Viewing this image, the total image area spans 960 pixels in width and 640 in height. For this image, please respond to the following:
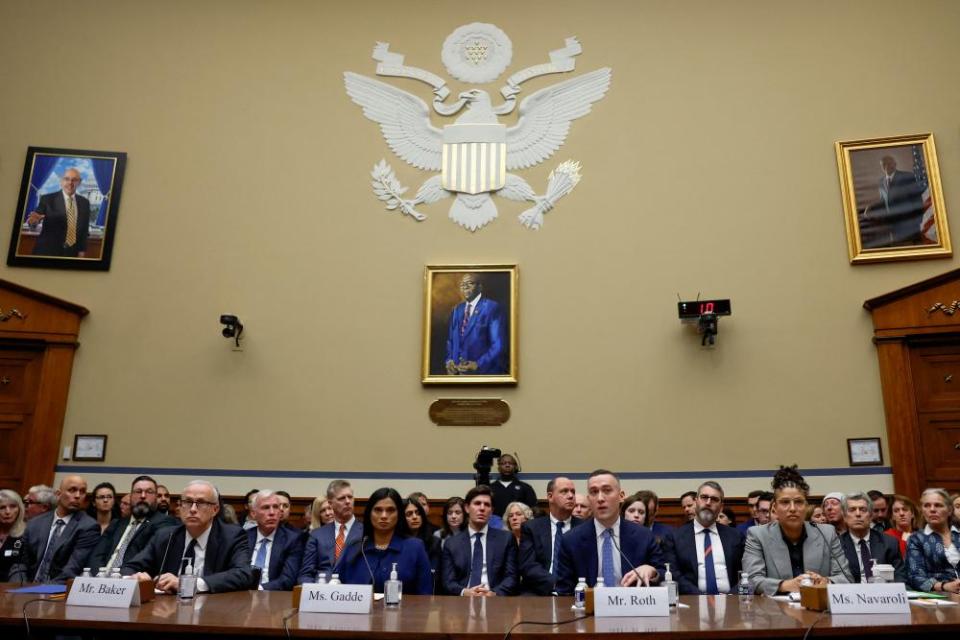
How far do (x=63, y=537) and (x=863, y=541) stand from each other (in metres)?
5.50

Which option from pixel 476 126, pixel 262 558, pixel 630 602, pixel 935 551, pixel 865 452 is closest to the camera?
pixel 630 602

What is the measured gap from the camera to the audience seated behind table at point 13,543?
16.4ft

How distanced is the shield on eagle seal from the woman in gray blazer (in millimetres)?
5364

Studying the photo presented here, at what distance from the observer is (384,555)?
394 cm

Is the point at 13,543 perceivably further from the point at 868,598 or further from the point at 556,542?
the point at 868,598

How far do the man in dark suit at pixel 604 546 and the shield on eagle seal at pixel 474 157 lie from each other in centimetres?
517

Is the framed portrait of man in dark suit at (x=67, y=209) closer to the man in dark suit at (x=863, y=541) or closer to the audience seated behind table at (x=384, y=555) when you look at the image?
the audience seated behind table at (x=384, y=555)

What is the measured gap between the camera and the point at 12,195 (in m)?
8.61

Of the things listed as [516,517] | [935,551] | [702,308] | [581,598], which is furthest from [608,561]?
[702,308]

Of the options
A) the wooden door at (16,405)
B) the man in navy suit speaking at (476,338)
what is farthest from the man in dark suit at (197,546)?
the wooden door at (16,405)

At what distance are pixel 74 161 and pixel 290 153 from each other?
2.47 m

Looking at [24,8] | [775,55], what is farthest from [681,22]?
[24,8]

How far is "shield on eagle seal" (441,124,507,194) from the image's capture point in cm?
856

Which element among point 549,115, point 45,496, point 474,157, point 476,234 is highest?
point 549,115
